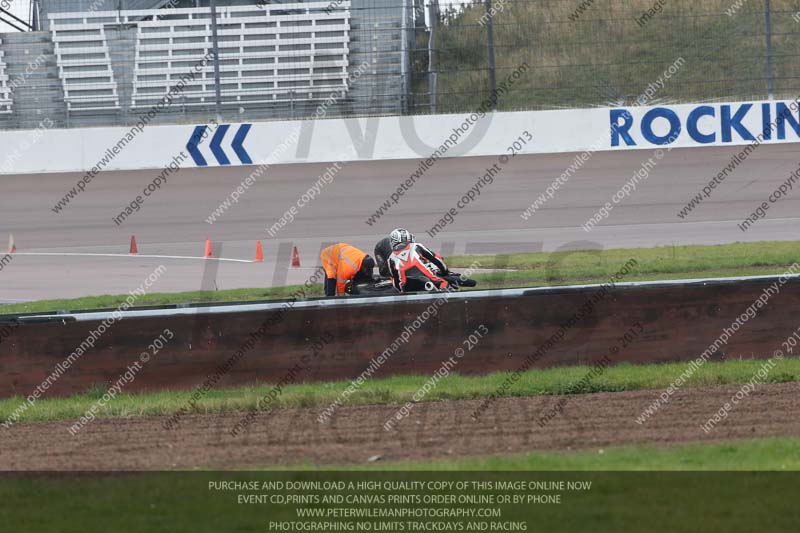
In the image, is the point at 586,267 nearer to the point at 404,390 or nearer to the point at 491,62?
the point at 404,390

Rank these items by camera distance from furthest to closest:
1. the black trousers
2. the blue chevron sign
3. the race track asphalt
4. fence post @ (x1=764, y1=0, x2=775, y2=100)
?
fence post @ (x1=764, y1=0, x2=775, y2=100) < the blue chevron sign < the race track asphalt < the black trousers

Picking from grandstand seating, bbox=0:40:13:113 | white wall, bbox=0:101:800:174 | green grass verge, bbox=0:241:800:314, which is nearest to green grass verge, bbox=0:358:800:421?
green grass verge, bbox=0:241:800:314

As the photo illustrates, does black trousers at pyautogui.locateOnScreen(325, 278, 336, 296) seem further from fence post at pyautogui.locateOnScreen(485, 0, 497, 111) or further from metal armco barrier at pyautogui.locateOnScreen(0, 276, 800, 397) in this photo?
fence post at pyautogui.locateOnScreen(485, 0, 497, 111)

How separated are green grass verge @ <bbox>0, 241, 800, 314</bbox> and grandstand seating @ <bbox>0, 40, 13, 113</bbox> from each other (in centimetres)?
1606

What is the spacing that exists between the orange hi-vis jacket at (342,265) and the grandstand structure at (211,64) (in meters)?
17.2

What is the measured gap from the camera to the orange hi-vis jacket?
1502 centimetres

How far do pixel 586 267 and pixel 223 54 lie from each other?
60.7 ft

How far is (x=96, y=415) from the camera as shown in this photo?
10.4 metres

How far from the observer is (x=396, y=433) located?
9.05 metres

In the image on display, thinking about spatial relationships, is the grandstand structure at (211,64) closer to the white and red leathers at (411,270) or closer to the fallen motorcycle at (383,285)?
the fallen motorcycle at (383,285)

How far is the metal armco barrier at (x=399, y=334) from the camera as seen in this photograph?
11.4 metres

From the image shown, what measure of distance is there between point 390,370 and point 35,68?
25.7 meters

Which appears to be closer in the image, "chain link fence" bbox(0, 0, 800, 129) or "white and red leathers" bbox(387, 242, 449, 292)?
"white and red leathers" bbox(387, 242, 449, 292)

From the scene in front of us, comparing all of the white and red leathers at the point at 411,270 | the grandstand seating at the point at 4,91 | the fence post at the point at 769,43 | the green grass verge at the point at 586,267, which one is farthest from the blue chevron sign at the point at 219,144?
the white and red leathers at the point at 411,270
